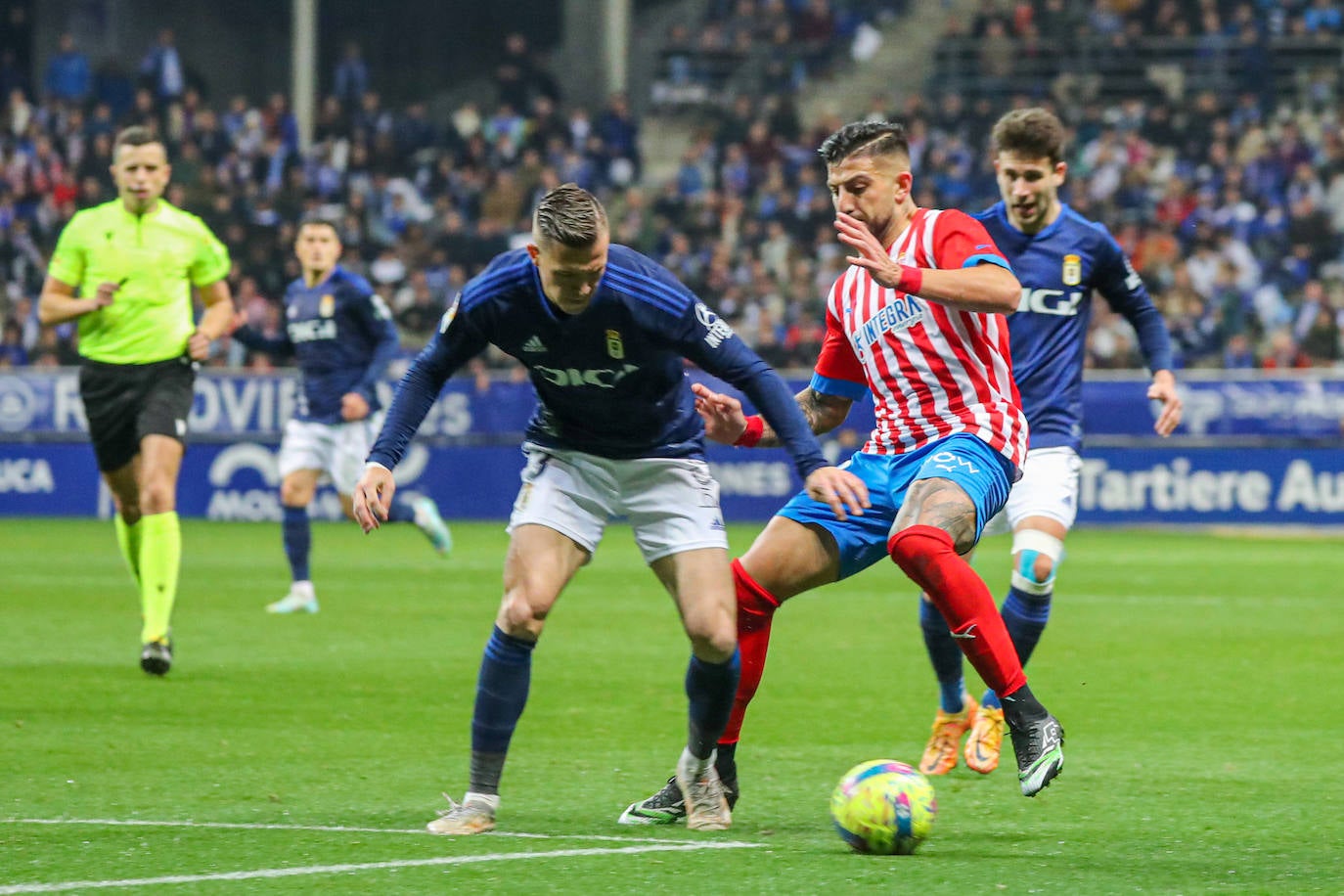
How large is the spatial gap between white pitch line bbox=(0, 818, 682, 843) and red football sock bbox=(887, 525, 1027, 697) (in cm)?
105

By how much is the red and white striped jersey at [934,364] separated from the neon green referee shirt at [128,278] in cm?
463

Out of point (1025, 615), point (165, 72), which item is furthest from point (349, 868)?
point (165, 72)

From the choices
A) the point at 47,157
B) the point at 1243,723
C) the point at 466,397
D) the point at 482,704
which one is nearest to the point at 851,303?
the point at 482,704

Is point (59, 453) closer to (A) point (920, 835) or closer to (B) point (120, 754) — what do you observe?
(B) point (120, 754)

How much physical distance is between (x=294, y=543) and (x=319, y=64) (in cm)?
2164

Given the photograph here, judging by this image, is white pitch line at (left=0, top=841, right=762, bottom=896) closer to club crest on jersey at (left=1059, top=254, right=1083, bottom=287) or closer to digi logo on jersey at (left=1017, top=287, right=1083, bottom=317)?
digi logo on jersey at (left=1017, top=287, right=1083, bottom=317)

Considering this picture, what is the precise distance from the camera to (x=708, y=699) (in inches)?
234

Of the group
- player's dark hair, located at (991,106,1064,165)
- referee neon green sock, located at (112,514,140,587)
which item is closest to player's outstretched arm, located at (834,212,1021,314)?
player's dark hair, located at (991,106,1064,165)

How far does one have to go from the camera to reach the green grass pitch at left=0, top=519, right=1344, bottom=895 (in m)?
5.21

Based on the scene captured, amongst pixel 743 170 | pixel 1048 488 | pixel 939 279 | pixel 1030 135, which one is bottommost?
pixel 1048 488

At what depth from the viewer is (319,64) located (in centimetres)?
3319

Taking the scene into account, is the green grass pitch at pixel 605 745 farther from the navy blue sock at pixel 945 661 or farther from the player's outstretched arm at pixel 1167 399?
the player's outstretched arm at pixel 1167 399

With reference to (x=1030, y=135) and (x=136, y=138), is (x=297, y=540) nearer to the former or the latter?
(x=136, y=138)

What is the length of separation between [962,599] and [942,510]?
284mm
